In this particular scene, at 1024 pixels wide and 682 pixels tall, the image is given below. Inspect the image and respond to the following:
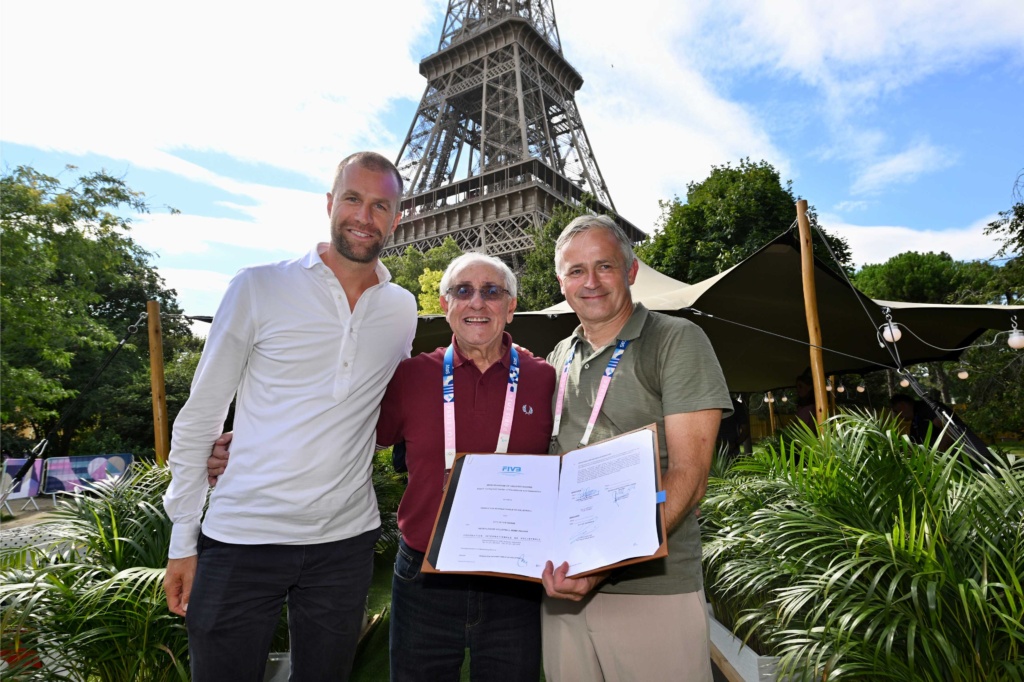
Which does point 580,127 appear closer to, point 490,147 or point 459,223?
point 490,147

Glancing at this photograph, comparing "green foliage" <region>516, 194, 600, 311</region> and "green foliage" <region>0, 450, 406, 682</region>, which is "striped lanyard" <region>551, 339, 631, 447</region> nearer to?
"green foliage" <region>0, 450, 406, 682</region>

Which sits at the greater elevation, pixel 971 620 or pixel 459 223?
pixel 459 223

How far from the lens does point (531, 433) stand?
6.04 ft

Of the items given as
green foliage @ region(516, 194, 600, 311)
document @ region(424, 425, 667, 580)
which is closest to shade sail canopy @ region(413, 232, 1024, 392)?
document @ region(424, 425, 667, 580)

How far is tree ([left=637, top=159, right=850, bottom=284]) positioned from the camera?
52.7 feet

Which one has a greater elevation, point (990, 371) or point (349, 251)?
point (990, 371)

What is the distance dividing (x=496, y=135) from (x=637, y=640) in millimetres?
38576

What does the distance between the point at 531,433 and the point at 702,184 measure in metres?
18.9

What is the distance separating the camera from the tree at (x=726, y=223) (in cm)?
1606

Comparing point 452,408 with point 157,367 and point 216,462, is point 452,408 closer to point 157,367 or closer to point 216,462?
point 216,462

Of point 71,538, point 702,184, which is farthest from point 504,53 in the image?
point 71,538

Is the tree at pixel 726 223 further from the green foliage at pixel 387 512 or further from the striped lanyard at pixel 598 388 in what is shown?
the striped lanyard at pixel 598 388

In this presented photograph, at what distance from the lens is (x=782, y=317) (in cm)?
818

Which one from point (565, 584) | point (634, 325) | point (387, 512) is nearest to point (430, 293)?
point (387, 512)
